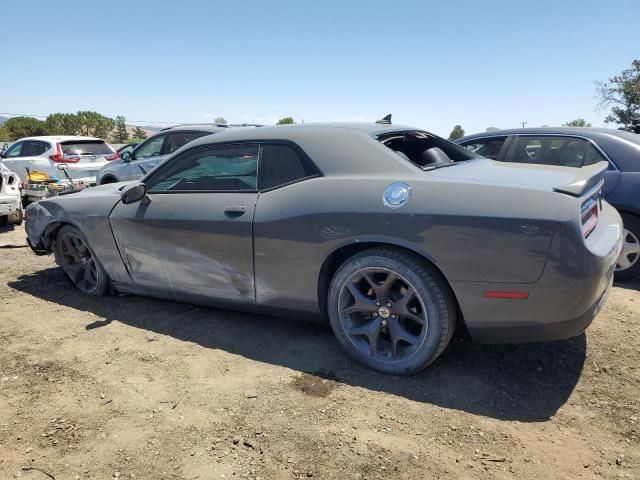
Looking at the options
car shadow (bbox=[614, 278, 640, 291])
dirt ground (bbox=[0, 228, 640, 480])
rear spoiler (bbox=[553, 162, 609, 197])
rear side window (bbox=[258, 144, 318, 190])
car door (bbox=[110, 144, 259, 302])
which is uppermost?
rear side window (bbox=[258, 144, 318, 190])

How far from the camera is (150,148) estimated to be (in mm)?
8773

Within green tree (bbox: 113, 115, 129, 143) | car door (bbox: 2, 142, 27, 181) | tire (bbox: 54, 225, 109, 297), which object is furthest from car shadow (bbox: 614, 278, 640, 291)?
green tree (bbox: 113, 115, 129, 143)

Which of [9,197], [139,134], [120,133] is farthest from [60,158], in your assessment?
[120,133]

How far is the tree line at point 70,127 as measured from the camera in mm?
31500

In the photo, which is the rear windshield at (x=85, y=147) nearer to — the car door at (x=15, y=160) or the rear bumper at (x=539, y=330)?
the car door at (x=15, y=160)

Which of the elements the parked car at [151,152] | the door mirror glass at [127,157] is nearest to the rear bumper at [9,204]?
the parked car at [151,152]

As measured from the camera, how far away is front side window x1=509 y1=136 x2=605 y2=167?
15.5 ft

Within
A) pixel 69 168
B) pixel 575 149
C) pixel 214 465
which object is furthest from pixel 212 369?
pixel 69 168

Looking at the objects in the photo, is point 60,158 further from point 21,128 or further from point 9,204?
point 21,128

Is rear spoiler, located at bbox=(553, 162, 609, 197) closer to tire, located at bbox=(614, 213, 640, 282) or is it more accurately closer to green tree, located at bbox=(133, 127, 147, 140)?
tire, located at bbox=(614, 213, 640, 282)

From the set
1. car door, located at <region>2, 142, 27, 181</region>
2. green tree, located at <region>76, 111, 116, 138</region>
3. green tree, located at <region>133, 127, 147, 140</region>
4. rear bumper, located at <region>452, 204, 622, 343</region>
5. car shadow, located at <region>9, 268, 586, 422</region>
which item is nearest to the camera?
rear bumper, located at <region>452, 204, 622, 343</region>

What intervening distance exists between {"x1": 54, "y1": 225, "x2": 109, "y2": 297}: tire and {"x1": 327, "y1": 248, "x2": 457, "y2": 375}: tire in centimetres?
237

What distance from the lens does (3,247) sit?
21.0ft

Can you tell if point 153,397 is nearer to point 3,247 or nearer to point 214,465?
point 214,465
